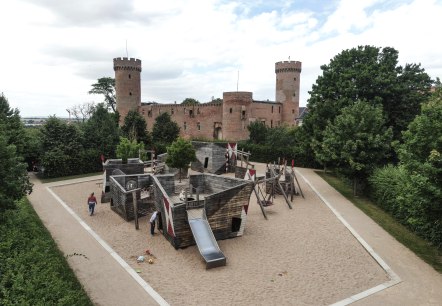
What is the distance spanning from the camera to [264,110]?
51.1 m

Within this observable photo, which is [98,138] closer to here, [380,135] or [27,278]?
[380,135]

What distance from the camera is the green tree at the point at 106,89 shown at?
73750mm

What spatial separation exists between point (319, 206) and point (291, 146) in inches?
728

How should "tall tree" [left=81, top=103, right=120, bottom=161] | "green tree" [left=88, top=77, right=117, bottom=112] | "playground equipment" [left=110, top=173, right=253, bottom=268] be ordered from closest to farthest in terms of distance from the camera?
"playground equipment" [left=110, top=173, right=253, bottom=268]
"tall tree" [left=81, top=103, right=120, bottom=161]
"green tree" [left=88, top=77, right=117, bottom=112]

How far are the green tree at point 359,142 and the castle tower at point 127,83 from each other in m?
38.9

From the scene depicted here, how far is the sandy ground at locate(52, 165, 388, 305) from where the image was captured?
1084 cm

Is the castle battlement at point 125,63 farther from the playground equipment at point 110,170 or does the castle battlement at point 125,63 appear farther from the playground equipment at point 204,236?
the playground equipment at point 204,236

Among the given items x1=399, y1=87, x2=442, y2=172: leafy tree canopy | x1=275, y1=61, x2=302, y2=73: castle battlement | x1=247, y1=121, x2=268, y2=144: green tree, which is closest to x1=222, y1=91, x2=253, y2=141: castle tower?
x1=247, y1=121, x2=268, y2=144: green tree

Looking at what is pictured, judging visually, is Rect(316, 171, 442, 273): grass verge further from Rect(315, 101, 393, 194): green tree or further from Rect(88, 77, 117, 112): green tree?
Rect(88, 77, 117, 112): green tree

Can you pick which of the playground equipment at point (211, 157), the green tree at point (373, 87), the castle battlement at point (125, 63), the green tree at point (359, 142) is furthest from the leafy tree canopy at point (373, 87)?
the castle battlement at point (125, 63)

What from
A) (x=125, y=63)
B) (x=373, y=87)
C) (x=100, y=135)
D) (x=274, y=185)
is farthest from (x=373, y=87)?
(x=125, y=63)

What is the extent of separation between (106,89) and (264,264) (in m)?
69.3

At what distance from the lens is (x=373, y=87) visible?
93.4 feet

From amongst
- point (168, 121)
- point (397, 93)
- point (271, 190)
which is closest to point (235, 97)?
point (168, 121)
